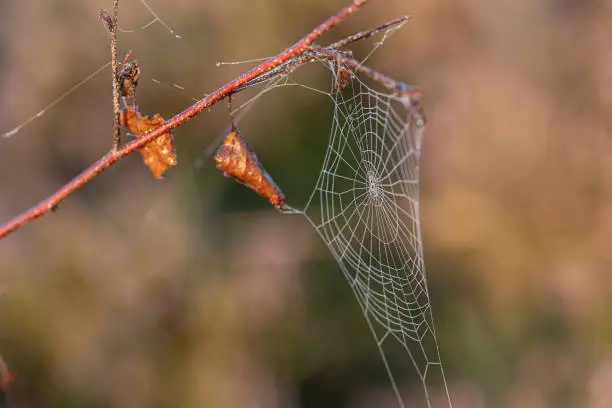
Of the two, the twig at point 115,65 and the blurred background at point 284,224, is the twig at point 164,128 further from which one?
the blurred background at point 284,224

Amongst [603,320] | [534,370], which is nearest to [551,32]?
[603,320]

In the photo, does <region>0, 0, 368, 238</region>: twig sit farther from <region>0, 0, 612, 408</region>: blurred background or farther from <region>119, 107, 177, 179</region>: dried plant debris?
<region>0, 0, 612, 408</region>: blurred background

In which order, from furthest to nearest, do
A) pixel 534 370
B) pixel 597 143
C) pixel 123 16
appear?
pixel 597 143
pixel 123 16
pixel 534 370

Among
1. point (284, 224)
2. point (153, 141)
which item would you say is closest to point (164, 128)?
point (153, 141)

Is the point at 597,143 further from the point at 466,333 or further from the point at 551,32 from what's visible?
the point at 466,333

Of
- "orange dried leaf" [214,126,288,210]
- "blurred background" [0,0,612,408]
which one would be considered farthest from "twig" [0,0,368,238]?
"blurred background" [0,0,612,408]

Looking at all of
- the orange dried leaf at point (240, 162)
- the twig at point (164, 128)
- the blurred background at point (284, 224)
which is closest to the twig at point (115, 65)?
the twig at point (164, 128)
